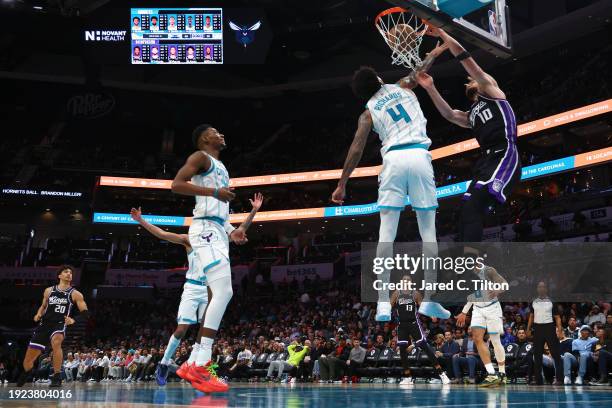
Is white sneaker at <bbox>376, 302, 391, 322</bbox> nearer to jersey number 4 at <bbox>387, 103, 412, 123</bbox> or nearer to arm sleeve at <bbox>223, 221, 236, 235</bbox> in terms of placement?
jersey number 4 at <bbox>387, 103, 412, 123</bbox>

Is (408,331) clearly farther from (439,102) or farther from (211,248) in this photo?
(439,102)

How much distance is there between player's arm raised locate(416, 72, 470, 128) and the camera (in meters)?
5.79

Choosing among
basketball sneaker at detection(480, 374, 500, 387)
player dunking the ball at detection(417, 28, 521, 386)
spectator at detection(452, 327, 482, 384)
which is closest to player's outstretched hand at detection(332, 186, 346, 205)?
player dunking the ball at detection(417, 28, 521, 386)

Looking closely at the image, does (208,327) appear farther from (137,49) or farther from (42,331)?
(137,49)

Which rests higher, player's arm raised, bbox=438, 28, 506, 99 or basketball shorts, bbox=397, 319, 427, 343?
player's arm raised, bbox=438, 28, 506, 99

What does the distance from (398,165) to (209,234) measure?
6.78 ft

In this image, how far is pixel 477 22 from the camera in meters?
6.95

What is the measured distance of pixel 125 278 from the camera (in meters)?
37.2

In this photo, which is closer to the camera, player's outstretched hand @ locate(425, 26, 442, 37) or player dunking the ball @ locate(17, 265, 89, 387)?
player's outstretched hand @ locate(425, 26, 442, 37)

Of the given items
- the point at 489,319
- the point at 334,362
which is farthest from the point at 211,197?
the point at 334,362

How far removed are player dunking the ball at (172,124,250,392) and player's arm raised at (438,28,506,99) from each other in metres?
2.35

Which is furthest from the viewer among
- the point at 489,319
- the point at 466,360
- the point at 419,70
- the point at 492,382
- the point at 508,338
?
the point at 508,338

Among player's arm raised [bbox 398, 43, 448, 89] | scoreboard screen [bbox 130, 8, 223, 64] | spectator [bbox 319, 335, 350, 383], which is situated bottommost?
spectator [bbox 319, 335, 350, 383]

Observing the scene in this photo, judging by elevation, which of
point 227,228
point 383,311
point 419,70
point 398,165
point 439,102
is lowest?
point 383,311
